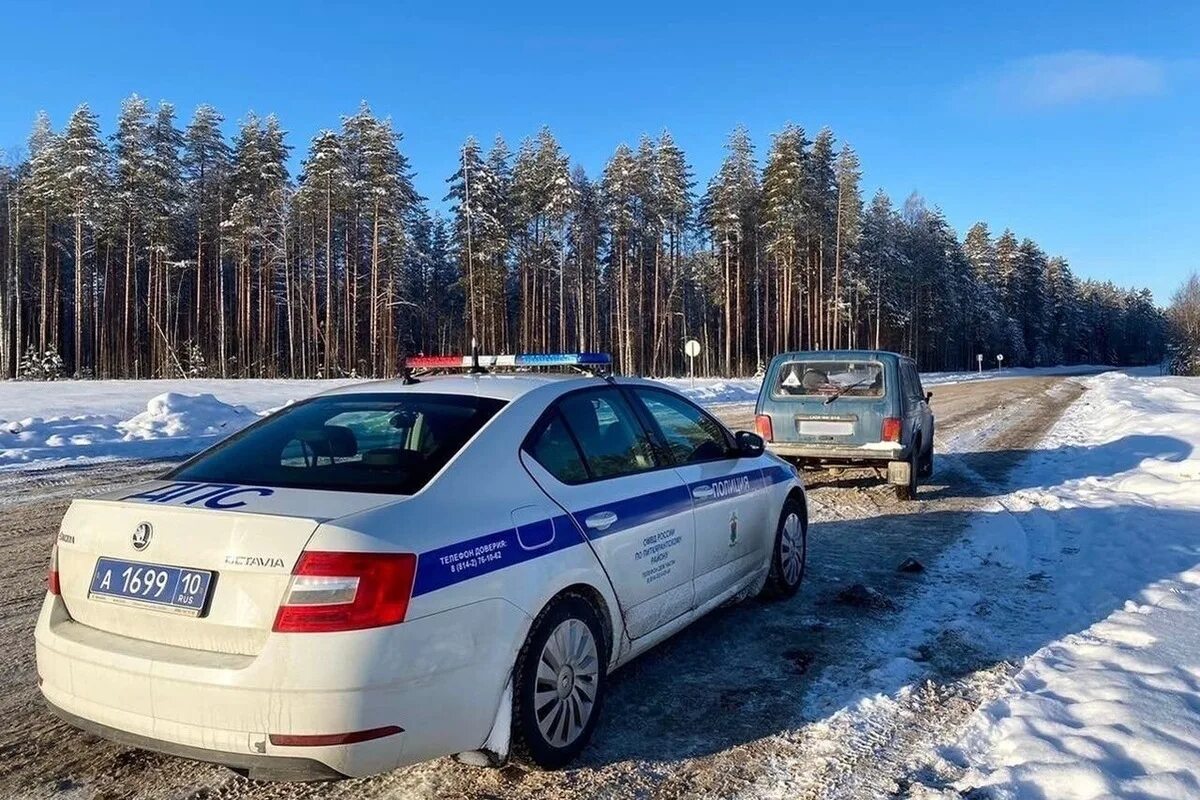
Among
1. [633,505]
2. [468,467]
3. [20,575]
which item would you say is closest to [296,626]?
[468,467]

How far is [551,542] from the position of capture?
3178mm

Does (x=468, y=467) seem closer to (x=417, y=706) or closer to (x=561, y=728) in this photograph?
(x=417, y=706)

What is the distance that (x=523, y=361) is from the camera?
457 cm

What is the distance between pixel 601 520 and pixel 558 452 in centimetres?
37

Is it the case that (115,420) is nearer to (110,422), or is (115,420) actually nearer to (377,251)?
(110,422)

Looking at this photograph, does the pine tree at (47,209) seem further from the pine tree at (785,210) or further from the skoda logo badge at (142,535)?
the skoda logo badge at (142,535)

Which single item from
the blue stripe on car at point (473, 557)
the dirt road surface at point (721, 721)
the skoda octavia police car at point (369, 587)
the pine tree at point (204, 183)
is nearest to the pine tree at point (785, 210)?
the pine tree at point (204, 183)

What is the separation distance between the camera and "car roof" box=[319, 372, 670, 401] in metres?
3.72

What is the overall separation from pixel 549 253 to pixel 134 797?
5124 centimetres

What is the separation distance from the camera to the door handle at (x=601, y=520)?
346 cm

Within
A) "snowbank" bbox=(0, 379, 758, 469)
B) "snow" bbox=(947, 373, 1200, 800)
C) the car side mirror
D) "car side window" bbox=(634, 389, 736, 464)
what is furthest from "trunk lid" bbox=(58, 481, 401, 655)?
"snowbank" bbox=(0, 379, 758, 469)

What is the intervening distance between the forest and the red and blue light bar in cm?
3958

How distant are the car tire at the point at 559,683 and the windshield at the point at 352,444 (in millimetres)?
798

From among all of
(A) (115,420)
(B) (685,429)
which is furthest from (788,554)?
(A) (115,420)
